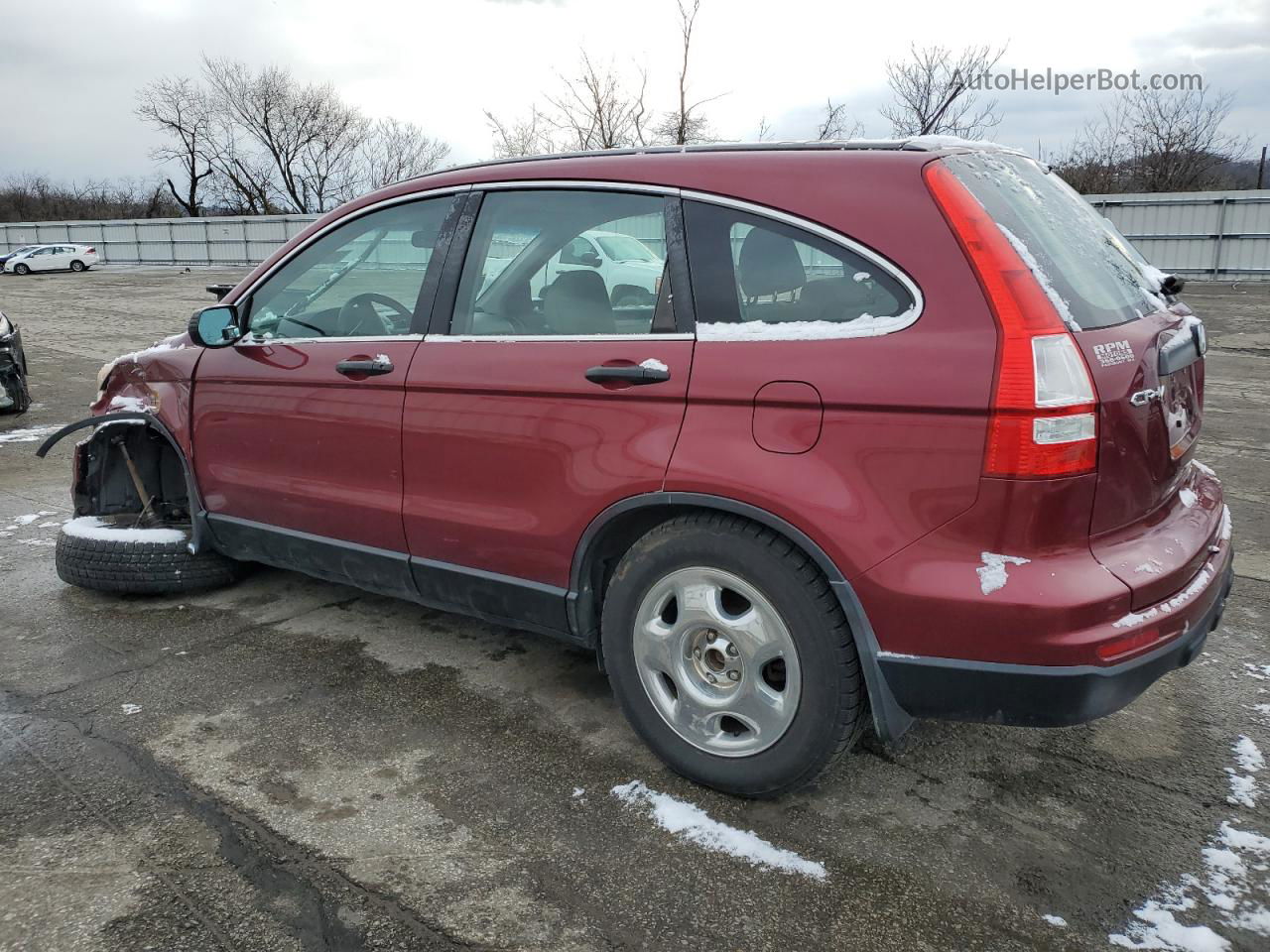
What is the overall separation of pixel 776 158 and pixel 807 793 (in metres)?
1.75

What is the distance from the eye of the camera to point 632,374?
2.71 meters

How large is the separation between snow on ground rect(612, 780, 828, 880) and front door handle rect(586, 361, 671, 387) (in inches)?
45.2

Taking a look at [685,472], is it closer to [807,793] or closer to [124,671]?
[807,793]

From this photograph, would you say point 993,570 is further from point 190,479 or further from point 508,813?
point 190,479

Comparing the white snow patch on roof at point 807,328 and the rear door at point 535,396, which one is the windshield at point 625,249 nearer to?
the rear door at point 535,396

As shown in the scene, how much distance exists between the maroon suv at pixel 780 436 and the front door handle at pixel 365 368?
11 millimetres

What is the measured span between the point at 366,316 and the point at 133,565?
1.70 metres

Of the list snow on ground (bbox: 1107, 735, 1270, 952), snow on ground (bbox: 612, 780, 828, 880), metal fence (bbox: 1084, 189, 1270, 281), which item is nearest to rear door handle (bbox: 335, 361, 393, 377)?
snow on ground (bbox: 612, 780, 828, 880)

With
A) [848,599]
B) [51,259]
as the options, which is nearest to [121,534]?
[848,599]

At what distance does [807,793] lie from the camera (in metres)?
2.81

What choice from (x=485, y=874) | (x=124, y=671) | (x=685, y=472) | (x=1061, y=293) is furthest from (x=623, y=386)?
(x=124, y=671)

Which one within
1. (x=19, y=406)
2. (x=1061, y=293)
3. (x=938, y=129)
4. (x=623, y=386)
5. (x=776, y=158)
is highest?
(x=938, y=129)

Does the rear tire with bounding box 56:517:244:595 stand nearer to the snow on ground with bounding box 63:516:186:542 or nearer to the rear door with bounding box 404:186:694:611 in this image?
the snow on ground with bounding box 63:516:186:542

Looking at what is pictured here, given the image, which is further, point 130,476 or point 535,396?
point 130,476
